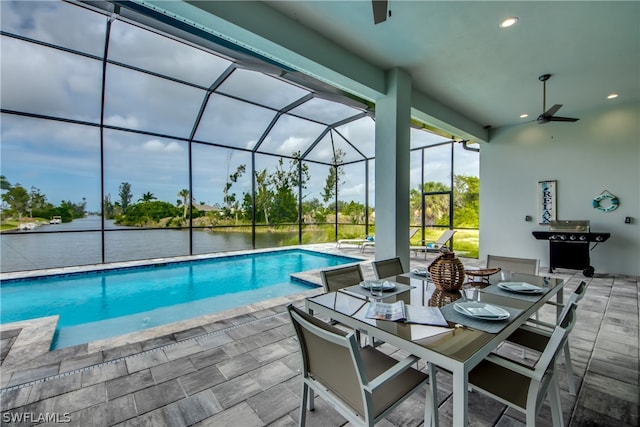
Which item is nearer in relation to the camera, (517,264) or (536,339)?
(536,339)

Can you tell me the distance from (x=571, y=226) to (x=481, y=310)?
585cm

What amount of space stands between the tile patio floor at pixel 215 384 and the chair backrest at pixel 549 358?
533 millimetres

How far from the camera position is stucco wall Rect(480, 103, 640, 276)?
5211 millimetres

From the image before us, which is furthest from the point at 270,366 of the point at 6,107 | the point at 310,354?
the point at 6,107

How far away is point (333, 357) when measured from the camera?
115cm

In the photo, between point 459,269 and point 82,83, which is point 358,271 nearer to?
point 459,269

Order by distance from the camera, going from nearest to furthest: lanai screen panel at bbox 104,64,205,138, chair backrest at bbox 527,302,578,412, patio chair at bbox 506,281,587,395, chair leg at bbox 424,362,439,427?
chair backrest at bbox 527,302,578,412 < chair leg at bbox 424,362,439,427 < patio chair at bbox 506,281,587,395 < lanai screen panel at bbox 104,64,205,138

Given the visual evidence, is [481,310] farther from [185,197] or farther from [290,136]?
[290,136]

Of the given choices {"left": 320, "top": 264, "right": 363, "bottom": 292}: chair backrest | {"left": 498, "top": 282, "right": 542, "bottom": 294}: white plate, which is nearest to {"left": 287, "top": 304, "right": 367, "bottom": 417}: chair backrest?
{"left": 320, "top": 264, "right": 363, "bottom": 292}: chair backrest

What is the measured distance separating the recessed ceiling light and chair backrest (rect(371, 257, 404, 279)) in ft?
9.09

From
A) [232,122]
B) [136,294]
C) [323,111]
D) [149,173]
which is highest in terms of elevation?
[323,111]

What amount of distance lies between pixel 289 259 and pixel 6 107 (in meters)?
6.62

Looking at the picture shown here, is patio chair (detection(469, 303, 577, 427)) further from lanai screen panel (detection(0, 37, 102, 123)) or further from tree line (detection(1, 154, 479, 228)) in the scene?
tree line (detection(1, 154, 479, 228))

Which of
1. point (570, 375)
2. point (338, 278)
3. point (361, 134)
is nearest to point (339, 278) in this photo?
point (338, 278)
